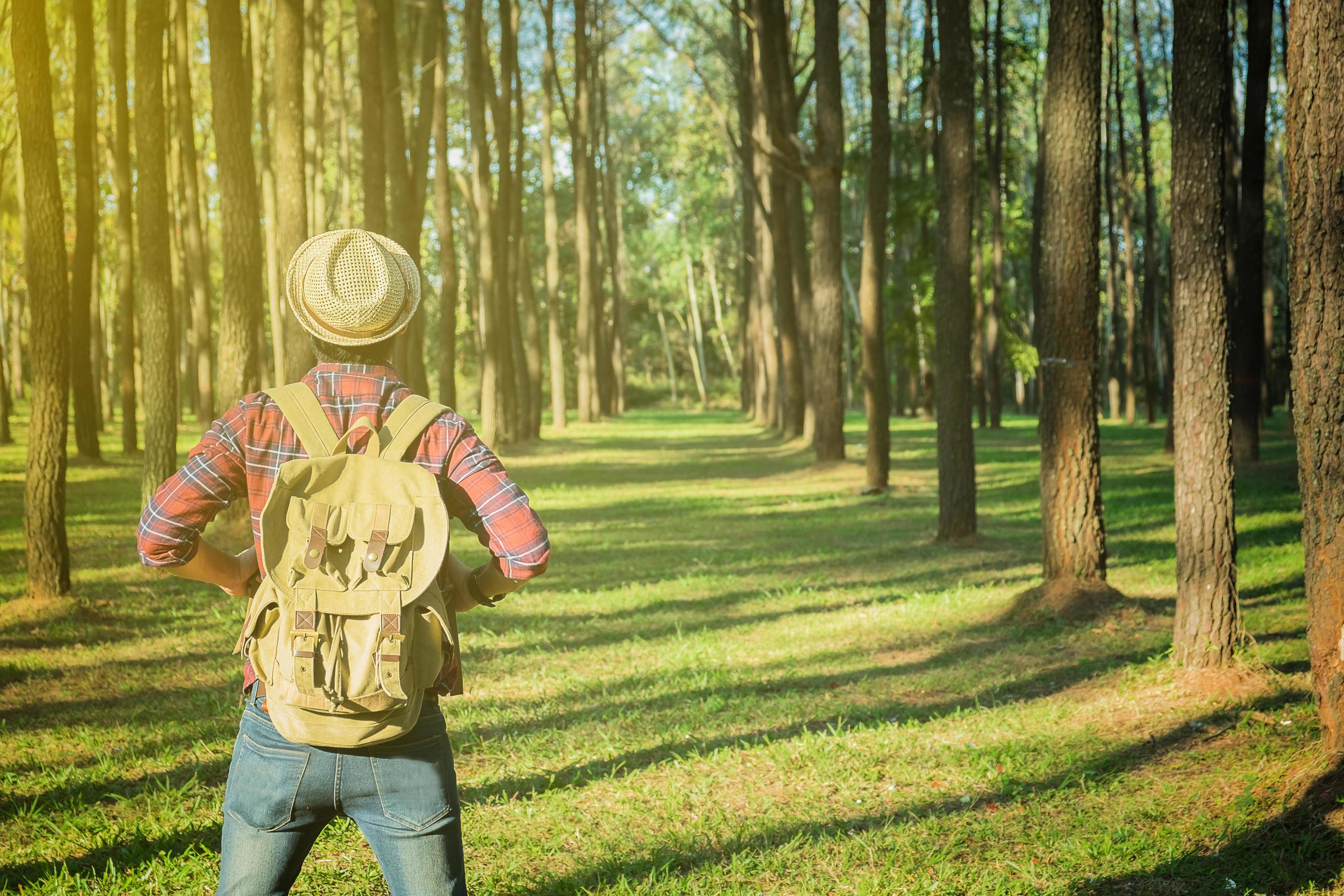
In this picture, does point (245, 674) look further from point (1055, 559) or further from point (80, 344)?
point (80, 344)

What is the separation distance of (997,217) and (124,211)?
22.3 m

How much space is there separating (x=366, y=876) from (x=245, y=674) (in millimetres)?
2212

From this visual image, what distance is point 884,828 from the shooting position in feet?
15.7

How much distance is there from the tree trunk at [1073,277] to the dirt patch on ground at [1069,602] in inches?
10.9

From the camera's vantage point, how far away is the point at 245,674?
8.23 feet

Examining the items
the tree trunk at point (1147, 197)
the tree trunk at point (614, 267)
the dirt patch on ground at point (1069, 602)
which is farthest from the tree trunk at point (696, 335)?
the dirt patch on ground at point (1069, 602)

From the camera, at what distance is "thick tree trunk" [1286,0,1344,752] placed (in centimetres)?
463

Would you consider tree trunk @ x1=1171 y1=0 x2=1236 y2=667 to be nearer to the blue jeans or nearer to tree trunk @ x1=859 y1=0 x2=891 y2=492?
the blue jeans

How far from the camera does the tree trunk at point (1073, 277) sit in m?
8.09

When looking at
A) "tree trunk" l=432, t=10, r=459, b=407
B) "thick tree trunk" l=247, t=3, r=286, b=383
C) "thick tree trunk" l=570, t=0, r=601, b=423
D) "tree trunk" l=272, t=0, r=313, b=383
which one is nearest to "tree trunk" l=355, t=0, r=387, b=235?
"tree trunk" l=272, t=0, r=313, b=383

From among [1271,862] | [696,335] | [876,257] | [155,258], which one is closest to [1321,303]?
[1271,862]

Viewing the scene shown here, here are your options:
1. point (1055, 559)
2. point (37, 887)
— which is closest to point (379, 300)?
point (37, 887)

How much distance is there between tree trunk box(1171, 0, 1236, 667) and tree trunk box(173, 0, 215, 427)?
58.2 feet

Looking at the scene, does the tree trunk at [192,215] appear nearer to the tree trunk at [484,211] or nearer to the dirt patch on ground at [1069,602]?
the tree trunk at [484,211]
